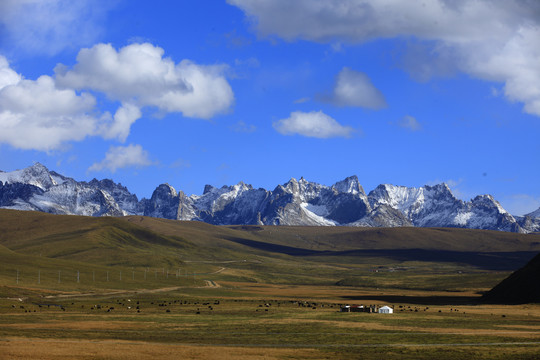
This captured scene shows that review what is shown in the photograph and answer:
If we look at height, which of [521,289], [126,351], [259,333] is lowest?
[126,351]

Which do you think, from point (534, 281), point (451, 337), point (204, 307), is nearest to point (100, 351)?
point (451, 337)

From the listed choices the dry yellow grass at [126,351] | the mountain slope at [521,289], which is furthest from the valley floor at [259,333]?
the mountain slope at [521,289]

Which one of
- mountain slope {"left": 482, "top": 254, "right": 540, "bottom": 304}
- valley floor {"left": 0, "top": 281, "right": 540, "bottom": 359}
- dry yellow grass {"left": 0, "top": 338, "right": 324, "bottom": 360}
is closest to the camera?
dry yellow grass {"left": 0, "top": 338, "right": 324, "bottom": 360}

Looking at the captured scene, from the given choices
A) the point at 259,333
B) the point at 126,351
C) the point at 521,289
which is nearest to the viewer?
the point at 126,351

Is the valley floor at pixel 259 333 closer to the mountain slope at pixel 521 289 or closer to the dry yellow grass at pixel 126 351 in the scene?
the dry yellow grass at pixel 126 351

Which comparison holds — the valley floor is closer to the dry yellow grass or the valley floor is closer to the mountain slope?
the dry yellow grass

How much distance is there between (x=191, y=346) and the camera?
84.7 m

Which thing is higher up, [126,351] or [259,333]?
[259,333]

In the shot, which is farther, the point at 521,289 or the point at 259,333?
the point at 521,289

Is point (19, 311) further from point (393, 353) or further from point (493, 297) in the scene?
point (493, 297)

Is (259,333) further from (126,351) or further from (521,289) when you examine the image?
(521,289)

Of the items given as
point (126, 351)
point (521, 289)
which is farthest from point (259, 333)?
point (521, 289)

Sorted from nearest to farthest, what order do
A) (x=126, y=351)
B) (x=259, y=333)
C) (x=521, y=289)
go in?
(x=126, y=351)
(x=259, y=333)
(x=521, y=289)

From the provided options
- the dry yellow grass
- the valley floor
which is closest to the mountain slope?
the valley floor
